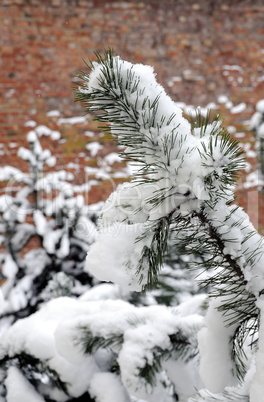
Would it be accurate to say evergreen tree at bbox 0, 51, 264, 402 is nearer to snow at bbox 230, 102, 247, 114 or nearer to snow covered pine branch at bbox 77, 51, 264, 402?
snow covered pine branch at bbox 77, 51, 264, 402

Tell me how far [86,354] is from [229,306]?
18.3 inches

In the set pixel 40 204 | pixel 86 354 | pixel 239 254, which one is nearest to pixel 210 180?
pixel 239 254

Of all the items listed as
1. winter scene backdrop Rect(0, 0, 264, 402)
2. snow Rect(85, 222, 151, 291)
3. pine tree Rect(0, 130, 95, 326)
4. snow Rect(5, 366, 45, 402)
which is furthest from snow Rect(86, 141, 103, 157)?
snow Rect(85, 222, 151, 291)

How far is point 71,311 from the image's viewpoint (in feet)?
3.43

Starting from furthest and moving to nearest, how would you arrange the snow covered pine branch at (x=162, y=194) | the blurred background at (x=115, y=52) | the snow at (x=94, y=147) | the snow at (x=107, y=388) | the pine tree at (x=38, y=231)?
the snow at (x=94, y=147) < the blurred background at (x=115, y=52) < the pine tree at (x=38, y=231) < the snow at (x=107, y=388) < the snow covered pine branch at (x=162, y=194)

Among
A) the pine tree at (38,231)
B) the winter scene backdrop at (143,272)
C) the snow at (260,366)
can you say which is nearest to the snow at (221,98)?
the pine tree at (38,231)

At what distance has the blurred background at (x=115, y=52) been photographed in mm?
3014

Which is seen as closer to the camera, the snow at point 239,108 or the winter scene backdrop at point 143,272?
the winter scene backdrop at point 143,272

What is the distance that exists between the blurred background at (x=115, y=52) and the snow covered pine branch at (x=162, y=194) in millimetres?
2628

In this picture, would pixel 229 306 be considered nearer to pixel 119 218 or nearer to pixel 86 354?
pixel 119 218

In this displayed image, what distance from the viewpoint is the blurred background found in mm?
3014

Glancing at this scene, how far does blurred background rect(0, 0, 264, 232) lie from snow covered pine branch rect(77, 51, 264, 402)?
2628 mm

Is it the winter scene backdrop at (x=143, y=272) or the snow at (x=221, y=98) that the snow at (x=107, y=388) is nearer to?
the winter scene backdrop at (x=143, y=272)

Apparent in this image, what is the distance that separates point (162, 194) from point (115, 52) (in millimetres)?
2899
